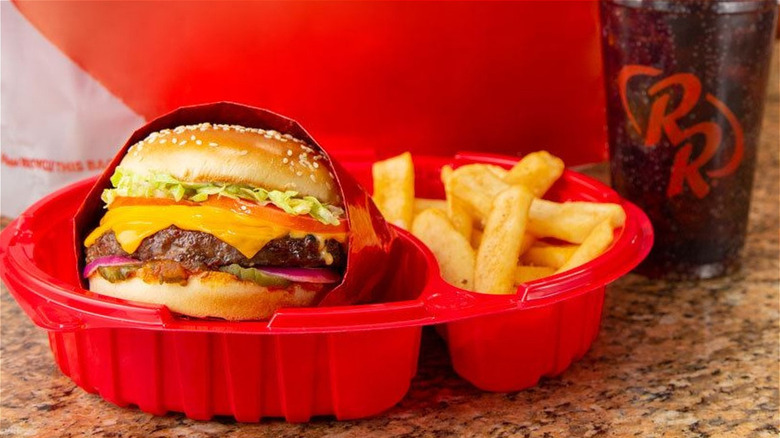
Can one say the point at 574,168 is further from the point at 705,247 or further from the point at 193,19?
the point at 193,19

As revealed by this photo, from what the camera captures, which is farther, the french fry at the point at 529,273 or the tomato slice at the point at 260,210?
the french fry at the point at 529,273

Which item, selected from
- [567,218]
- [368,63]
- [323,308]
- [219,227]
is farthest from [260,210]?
[368,63]

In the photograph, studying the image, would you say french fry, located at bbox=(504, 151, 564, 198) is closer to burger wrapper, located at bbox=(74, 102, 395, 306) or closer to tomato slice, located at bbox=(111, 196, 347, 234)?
burger wrapper, located at bbox=(74, 102, 395, 306)

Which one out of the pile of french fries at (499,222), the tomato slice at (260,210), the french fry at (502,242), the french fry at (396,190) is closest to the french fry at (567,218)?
the pile of french fries at (499,222)

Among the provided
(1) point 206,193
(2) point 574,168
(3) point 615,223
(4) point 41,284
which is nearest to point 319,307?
(1) point 206,193

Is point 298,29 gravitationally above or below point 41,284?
above

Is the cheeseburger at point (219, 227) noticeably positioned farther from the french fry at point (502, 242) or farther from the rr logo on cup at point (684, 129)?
the rr logo on cup at point (684, 129)

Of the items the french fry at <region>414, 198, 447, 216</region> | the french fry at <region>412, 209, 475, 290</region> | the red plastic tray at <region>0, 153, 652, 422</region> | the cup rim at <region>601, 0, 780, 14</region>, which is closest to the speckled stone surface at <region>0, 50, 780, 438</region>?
the red plastic tray at <region>0, 153, 652, 422</region>
